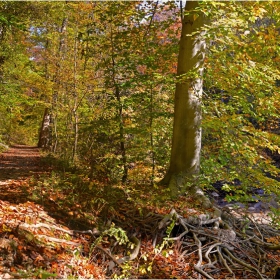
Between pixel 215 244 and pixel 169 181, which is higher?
pixel 169 181

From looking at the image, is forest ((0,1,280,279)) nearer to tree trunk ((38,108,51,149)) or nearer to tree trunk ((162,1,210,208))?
tree trunk ((162,1,210,208))

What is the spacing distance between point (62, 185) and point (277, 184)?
4.72 m

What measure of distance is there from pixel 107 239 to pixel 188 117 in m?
3.53

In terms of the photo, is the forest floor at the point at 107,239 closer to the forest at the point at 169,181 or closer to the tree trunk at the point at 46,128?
the forest at the point at 169,181

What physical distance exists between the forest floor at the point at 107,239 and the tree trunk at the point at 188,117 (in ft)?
2.16

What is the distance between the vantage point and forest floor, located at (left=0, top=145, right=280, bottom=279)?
3580mm

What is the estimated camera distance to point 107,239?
15.0 feet

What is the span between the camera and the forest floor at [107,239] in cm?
358

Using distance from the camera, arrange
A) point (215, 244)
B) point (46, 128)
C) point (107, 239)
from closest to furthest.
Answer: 1. point (107, 239)
2. point (215, 244)
3. point (46, 128)

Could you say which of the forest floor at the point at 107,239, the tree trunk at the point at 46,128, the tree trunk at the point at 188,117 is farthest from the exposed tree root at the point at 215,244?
the tree trunk at the point at 46,128

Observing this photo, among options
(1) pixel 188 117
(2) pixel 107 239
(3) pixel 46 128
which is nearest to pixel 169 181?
(1) pixel 188 117

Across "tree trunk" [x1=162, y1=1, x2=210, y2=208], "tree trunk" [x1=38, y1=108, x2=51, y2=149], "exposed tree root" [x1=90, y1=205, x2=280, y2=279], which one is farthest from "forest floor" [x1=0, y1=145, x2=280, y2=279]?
"tree trunk" [x1=38, y1=108, x2=51, y2=149]

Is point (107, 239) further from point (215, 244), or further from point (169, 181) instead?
point (169, 181)

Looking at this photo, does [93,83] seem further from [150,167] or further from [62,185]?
[62,185]
